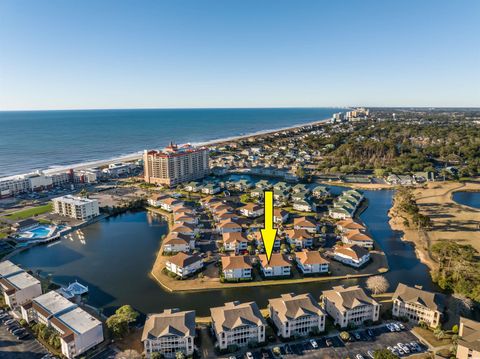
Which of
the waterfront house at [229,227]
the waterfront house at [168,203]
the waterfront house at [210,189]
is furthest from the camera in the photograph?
the waterfront house at [210,189]

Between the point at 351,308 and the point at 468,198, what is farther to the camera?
the point at 468,198

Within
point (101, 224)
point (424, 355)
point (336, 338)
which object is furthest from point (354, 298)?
point (101, 224)

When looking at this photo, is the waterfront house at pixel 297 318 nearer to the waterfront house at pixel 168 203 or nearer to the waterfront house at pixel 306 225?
the waterfront house at pixel 306 225

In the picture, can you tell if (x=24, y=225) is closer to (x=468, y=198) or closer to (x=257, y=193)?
(x=257, y=193)

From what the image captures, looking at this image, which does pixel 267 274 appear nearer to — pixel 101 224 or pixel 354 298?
pixel 354 298

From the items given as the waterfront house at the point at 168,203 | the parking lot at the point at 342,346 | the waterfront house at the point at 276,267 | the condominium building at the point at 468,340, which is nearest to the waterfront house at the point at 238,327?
the parking lot at the point at 342,346

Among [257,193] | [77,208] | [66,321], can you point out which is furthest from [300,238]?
[77,208]

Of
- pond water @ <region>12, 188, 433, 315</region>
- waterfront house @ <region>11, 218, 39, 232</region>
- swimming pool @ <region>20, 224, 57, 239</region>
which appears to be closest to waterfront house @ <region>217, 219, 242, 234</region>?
pond water @ <region>12, 188, 433, 315</region>
